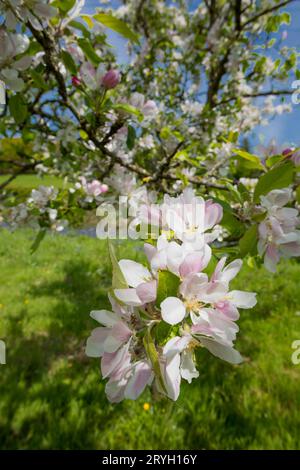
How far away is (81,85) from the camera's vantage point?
4.98ft

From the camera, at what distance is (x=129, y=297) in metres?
0.61

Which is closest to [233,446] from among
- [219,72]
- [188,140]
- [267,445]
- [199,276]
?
[267,445]

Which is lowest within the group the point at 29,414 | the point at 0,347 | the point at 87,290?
the point at 29,414

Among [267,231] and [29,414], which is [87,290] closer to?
[29,414]

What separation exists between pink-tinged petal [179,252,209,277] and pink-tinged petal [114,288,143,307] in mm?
87

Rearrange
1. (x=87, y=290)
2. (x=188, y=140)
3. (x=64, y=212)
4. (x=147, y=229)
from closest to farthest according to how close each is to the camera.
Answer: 1. (x=147, y=229)
2. (x=64, y=212)
3. (x=188, y=140)
4. (x=87, y=290)

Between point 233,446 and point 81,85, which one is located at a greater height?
point 81,85

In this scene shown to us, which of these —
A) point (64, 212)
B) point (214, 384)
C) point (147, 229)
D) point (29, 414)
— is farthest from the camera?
point (214, 384)

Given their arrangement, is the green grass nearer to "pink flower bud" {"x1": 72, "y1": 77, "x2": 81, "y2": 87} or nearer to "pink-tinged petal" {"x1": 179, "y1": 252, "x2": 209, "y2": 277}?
"pink-tinged petal" {"x1": 179, "y1": 252, "x2": 209, "y2": 277}

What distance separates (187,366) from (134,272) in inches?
7.7

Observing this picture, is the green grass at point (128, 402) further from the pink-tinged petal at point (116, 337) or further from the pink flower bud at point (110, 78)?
the pink flower bud at point (110, 78)

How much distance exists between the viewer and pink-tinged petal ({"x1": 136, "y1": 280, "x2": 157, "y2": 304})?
2.00 feet

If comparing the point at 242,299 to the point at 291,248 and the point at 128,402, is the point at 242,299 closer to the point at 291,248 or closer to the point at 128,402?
the point at 291,248

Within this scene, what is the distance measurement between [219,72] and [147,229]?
356 cm
